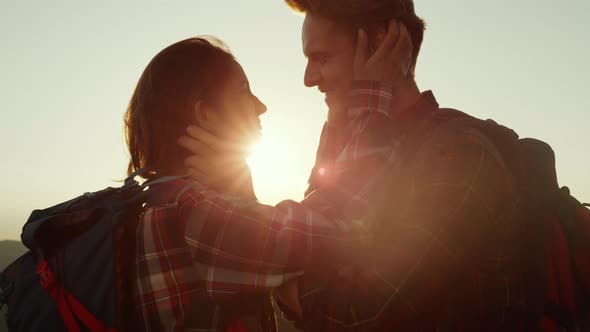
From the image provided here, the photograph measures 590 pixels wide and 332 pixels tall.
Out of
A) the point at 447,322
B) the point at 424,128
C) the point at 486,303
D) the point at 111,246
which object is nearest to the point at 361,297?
the point at 447,322

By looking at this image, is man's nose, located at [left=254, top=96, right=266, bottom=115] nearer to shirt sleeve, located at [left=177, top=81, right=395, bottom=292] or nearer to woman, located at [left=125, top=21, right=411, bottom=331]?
woman, located at [left=125, top=21, right=411, bottom=331]

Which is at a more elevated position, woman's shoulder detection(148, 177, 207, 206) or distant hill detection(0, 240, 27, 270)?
woman's shoulder detection(148, 177, 207, 206)

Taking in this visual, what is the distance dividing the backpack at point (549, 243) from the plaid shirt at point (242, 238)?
717 millimetres

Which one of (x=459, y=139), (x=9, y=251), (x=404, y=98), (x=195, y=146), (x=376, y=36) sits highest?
(x=376, y=36)

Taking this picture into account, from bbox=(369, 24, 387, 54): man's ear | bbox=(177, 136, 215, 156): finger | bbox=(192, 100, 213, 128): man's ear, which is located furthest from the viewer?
bbox=(369, 24, 387, 54): man's ear

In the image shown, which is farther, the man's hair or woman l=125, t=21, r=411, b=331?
the man's hair

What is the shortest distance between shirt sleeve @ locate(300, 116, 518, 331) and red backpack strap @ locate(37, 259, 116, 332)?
42.0 inches

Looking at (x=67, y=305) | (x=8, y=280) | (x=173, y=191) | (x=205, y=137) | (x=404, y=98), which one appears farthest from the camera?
(x=404, y=98)

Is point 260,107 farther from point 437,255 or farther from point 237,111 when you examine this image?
point 437,255

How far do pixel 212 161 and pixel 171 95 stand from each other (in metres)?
0.62

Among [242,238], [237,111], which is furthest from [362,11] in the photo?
[242,238]

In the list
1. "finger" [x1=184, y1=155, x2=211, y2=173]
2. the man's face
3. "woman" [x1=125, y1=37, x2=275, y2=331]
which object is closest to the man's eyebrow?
the man's face

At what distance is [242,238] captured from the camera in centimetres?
193

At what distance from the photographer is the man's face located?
125 inches
